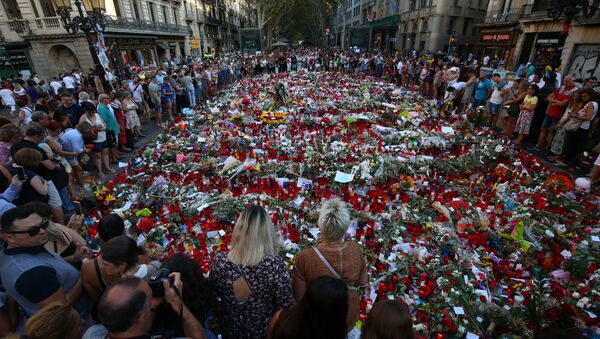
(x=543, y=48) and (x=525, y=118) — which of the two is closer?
(x=525, y=118)

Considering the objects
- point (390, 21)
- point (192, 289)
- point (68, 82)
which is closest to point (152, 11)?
point (68, 82)

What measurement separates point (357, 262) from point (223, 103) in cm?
1253

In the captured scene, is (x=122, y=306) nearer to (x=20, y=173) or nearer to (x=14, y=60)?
(x=20, y=173)

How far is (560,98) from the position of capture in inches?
281

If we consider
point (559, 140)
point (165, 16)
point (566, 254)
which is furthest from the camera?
point (165, 16)

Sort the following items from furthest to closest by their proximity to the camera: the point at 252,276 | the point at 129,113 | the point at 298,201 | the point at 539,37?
the point at 539,37 → the point at 129,113 → the point at 298,201 → the point at 252,276

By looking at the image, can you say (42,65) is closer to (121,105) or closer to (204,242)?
(121,105)

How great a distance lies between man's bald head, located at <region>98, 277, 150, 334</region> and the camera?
1531mm

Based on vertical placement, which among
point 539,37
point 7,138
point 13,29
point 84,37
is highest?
point 13,29

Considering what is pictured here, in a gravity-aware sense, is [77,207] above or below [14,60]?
below

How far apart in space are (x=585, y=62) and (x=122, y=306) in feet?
77.5

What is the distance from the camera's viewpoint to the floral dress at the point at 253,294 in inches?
83.0

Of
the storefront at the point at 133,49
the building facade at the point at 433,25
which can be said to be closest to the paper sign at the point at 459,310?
the storefront at the point at 133,49

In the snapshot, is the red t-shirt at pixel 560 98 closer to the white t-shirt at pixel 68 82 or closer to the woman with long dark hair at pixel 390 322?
the woman with long dark hair at pixel 390 322
